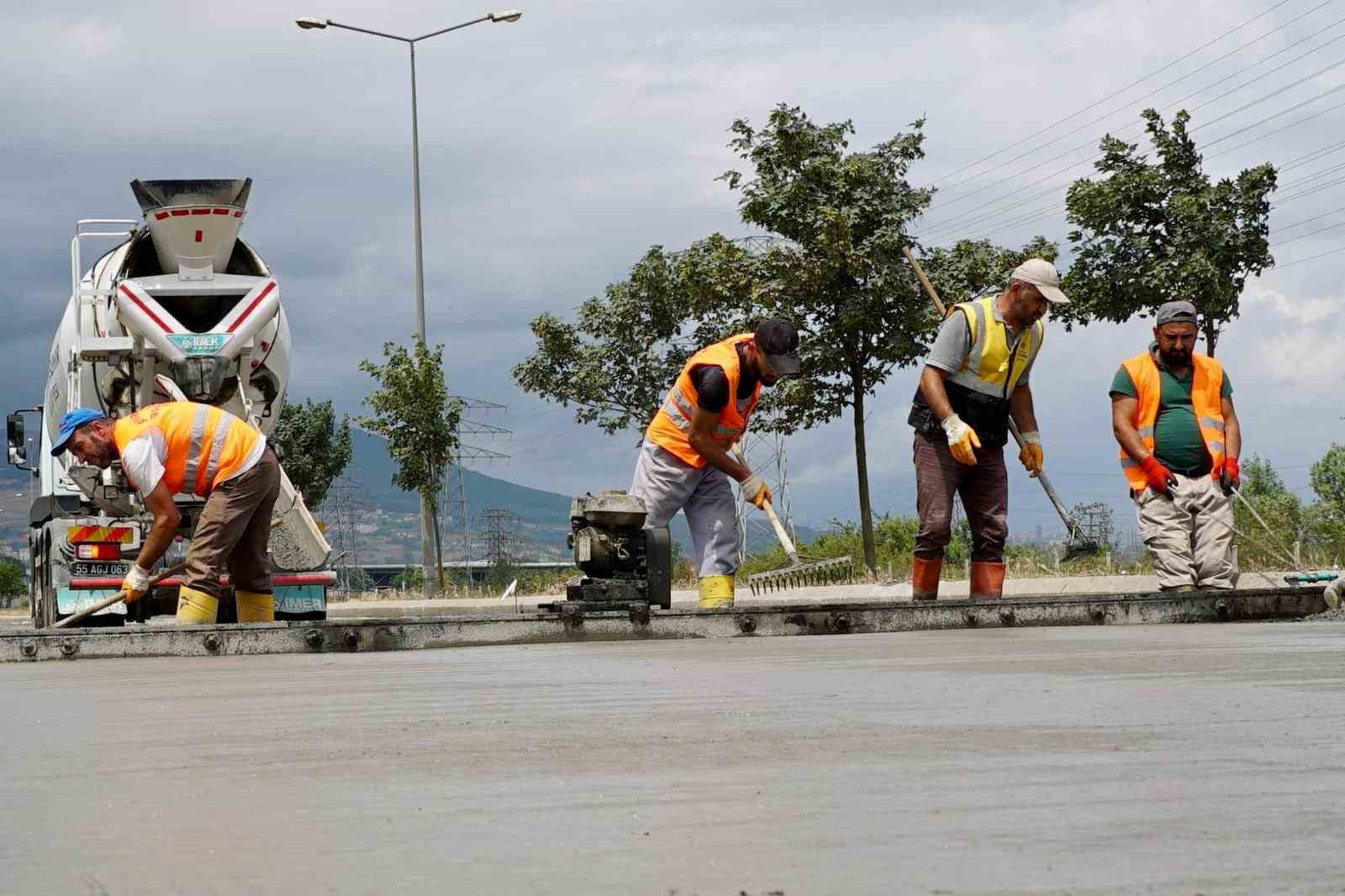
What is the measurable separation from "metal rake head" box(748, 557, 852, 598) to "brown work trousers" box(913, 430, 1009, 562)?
12.0m

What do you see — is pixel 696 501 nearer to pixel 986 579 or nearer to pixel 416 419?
pixel 986 579

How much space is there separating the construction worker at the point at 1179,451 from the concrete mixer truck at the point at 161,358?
6919mm

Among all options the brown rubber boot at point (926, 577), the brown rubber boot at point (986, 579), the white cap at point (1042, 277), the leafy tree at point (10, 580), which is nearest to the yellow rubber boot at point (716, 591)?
the brown rubber boot at point (926, 577)

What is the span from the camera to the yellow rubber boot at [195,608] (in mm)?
10117

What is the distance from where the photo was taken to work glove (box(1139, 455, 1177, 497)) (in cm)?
1027

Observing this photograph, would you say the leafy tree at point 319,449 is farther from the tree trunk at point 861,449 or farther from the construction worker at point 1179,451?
the construction worker at point 1179,451

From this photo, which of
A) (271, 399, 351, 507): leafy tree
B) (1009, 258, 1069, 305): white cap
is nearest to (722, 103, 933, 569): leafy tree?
(1009, 258, 1069, 305): white cap

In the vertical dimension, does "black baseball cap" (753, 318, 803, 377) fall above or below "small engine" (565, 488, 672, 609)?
above

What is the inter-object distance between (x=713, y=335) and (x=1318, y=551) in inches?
591

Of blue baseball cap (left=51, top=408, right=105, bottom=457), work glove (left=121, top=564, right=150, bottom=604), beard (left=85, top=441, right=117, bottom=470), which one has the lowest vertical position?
work glove (left=121, top=564, right=150, bottom=604)

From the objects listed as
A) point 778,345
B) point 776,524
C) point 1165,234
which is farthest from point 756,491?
point 1165,234

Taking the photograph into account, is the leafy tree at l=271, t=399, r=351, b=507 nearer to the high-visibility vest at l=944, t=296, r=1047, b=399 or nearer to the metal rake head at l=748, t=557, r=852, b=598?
the metal rake head at l=748, t=557, r=852, b=598

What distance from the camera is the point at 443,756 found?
4.13 metres

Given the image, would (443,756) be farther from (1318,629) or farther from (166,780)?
(1318,629)
